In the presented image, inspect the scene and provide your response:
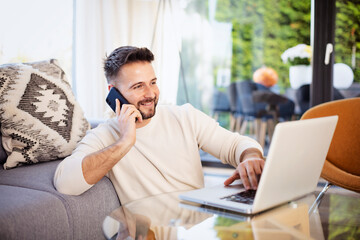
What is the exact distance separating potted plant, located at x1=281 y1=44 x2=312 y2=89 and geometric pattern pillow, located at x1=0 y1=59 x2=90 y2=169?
246 cm

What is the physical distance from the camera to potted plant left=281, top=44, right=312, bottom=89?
13.2ft

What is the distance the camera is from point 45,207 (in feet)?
5.13

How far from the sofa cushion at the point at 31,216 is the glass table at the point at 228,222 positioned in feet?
0.99

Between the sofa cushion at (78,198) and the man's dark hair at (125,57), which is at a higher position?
the man's dark hair at (125,57)

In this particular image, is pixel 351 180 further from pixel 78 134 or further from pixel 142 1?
pixel 142 1

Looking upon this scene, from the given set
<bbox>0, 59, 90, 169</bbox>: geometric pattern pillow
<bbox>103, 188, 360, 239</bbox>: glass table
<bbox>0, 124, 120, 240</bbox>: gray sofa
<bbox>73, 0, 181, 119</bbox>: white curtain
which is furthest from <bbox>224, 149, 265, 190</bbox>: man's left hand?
<bbox>73, 0, 181, 119</bbox>: white curtain

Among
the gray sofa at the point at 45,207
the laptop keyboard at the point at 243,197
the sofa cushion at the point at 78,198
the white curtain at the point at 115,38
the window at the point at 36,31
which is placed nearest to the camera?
the laptop keyboard at the point at 243,197

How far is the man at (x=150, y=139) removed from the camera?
1.86 metres

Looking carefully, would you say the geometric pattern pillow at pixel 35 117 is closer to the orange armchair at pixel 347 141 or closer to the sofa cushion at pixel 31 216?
the sofa cushion at pixel 31 216

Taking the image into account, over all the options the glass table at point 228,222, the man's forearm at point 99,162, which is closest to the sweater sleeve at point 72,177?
the man's forearm at point 99,162

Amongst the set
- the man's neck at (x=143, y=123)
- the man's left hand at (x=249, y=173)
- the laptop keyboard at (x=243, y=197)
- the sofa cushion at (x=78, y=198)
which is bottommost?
the sofa cushion at (x=78, y=198)

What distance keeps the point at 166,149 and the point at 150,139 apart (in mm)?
82

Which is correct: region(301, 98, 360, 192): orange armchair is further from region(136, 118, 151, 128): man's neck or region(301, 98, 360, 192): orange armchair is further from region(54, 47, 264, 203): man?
region(136, 118, 151, 128): man's neck

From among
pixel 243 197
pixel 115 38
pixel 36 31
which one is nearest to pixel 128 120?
pixel 243 197
